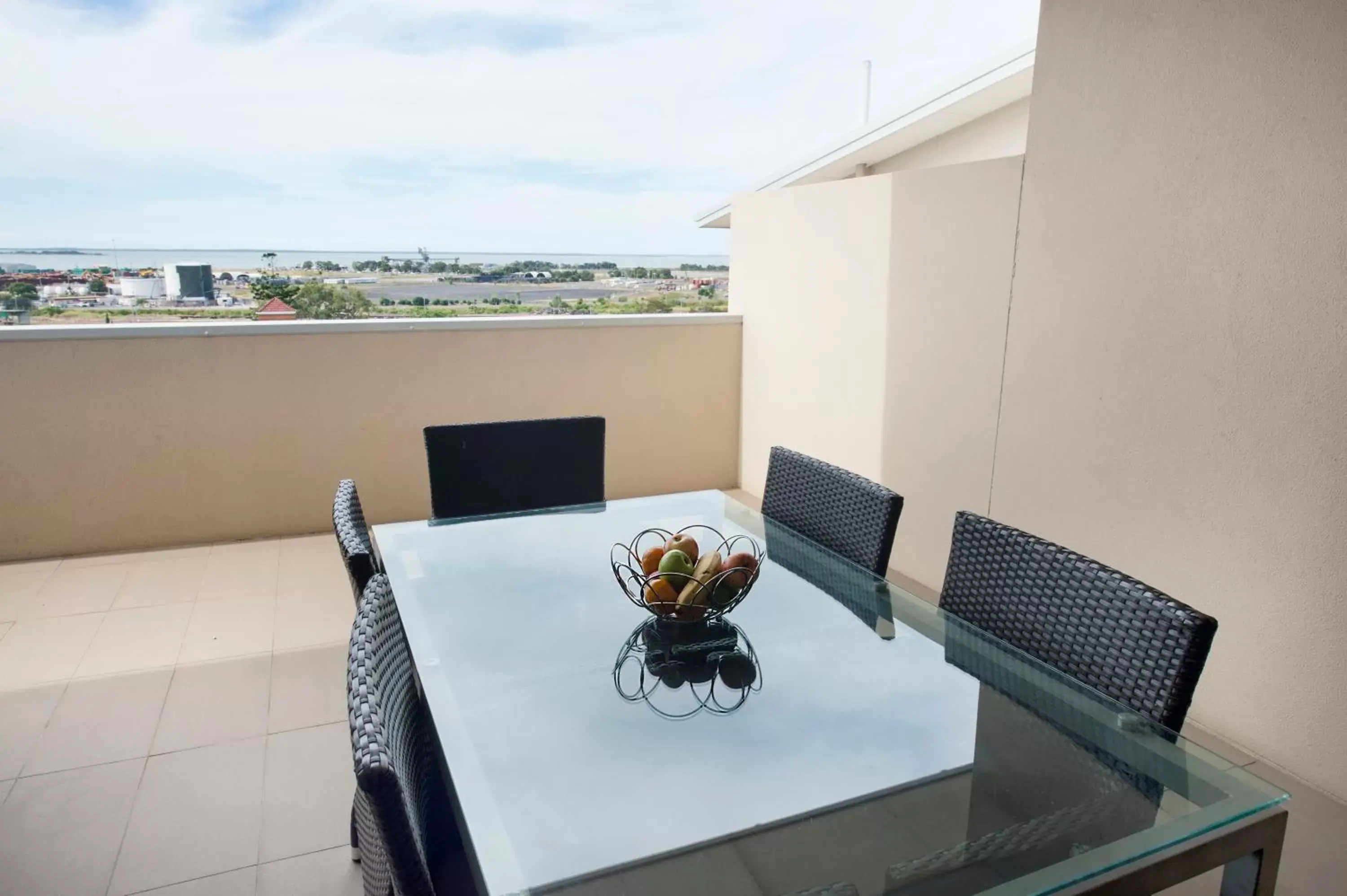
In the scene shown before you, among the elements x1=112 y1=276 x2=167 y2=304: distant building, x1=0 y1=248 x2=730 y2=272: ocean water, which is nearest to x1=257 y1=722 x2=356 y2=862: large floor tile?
x1=112 y1=276 x2=167 y2=304: distant building

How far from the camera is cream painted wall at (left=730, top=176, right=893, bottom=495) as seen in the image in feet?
11.1

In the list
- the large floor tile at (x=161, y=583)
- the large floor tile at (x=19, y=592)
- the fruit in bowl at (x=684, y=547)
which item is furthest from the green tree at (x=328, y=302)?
the fruit in bowl at (x=684, y=547)

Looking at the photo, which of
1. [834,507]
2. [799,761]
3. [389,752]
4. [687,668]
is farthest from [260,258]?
[799,761]

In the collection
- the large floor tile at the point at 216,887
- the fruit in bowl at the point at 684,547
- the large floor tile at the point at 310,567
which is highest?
the fruit in bowl at the point at 684,547

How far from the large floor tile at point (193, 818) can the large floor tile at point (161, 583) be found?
1.13m

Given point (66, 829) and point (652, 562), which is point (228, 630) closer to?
point (66, 829)

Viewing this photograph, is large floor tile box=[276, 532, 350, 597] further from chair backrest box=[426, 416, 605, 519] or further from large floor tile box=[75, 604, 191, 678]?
chair backrest box=[426, 416, 605, 519]

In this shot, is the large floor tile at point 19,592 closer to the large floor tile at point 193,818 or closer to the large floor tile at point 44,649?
Result: the large floor tile at point 44,649

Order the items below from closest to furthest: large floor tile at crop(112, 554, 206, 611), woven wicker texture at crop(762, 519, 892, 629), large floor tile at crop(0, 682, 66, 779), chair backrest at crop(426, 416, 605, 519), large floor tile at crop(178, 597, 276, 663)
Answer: woven wicker texture at crop(762, 519, 892, 629) → large floor tile at crop(0, 682, 66, 779) → chair backrest at crop(426, 416, 605, 519) → large floor tile at crop(178, 597, 276, 663) → large floor tile at crop(112, 554, 206, 611)

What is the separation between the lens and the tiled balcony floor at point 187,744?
1.77 meters

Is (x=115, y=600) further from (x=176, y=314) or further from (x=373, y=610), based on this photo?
(x=373, y=610)

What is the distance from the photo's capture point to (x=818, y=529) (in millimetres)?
2055

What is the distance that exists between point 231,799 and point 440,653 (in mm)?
948

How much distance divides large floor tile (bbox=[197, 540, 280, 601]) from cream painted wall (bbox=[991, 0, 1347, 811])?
2.82 m
